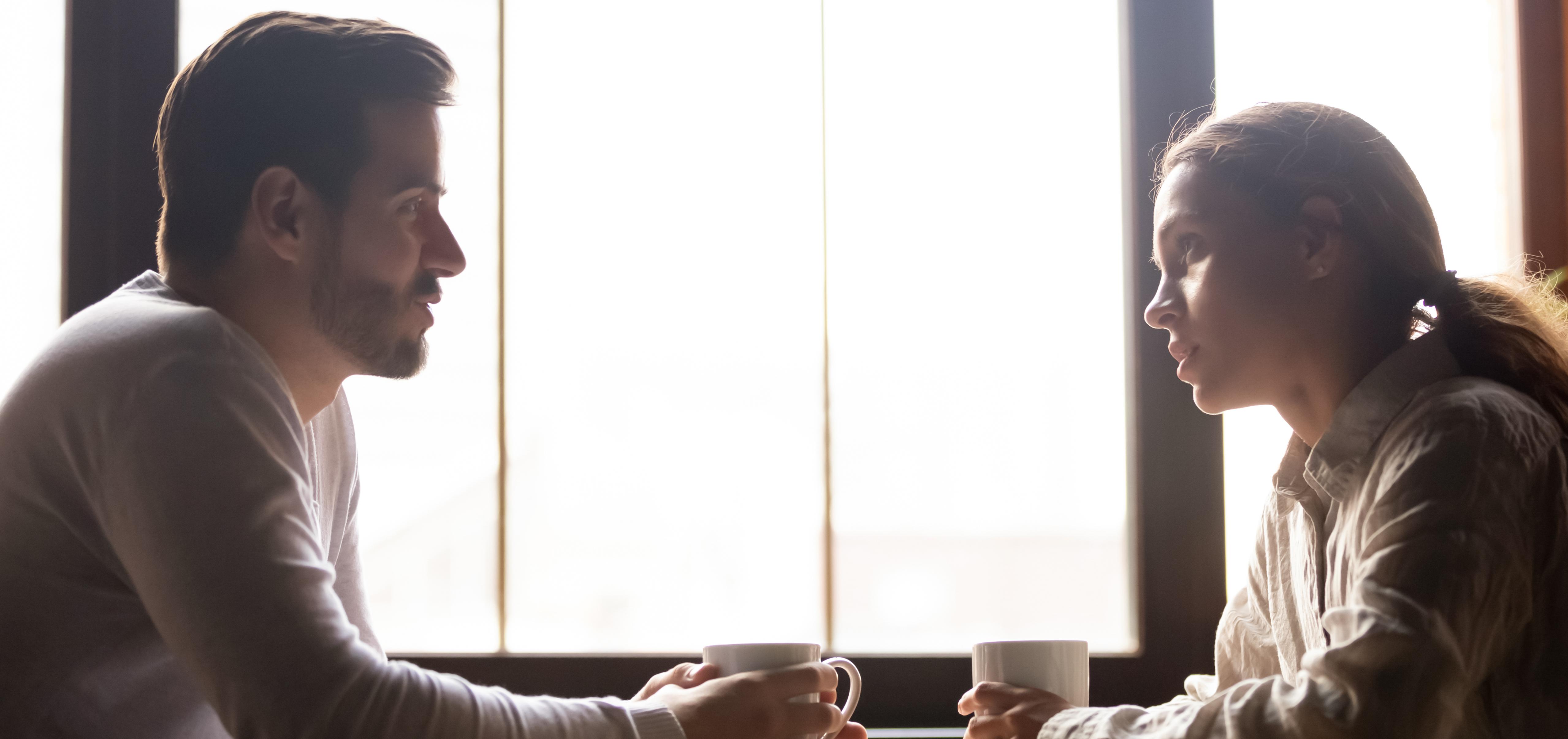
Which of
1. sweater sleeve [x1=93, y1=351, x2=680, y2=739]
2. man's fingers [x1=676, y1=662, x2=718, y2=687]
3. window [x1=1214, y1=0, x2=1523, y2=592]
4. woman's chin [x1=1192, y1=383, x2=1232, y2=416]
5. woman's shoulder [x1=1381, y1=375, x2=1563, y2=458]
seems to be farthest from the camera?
window [x1=1214, y1=0, x2=1523, y2=592]

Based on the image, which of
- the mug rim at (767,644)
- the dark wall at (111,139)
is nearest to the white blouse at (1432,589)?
the mug rim at (767,644)

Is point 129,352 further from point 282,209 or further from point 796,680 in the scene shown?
point 796,680

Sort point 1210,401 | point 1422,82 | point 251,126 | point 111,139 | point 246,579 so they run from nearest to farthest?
point 246,579 < point 251,126 < point 1210,401 < point 111,139 < point 1422,82

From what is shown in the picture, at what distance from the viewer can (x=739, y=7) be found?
154 centimetres

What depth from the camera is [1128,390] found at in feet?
4.92

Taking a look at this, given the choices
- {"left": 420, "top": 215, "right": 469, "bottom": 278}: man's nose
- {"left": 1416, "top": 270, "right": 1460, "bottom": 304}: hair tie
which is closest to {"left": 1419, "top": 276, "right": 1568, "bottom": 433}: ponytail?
{"left": 1416, "top": 270, "right": 1460, "bottom": 304}: hair tie

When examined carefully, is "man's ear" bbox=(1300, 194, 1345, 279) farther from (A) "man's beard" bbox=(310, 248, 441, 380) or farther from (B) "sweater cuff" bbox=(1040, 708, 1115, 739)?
(A) "man's beard" bbox=(310, 248, 441, 380)

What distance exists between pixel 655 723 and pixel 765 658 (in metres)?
0.12

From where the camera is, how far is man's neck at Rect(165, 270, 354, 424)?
937 millimetres

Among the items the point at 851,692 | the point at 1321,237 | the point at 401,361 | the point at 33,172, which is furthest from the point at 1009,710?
the point at 33,172

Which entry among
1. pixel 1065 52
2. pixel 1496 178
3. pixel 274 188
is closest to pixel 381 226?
pixel 274 188

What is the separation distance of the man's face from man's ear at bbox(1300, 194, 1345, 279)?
0.80m

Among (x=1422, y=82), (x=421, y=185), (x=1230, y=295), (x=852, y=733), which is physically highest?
(x=1422, y=82)

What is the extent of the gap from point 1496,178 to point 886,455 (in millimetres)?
985
